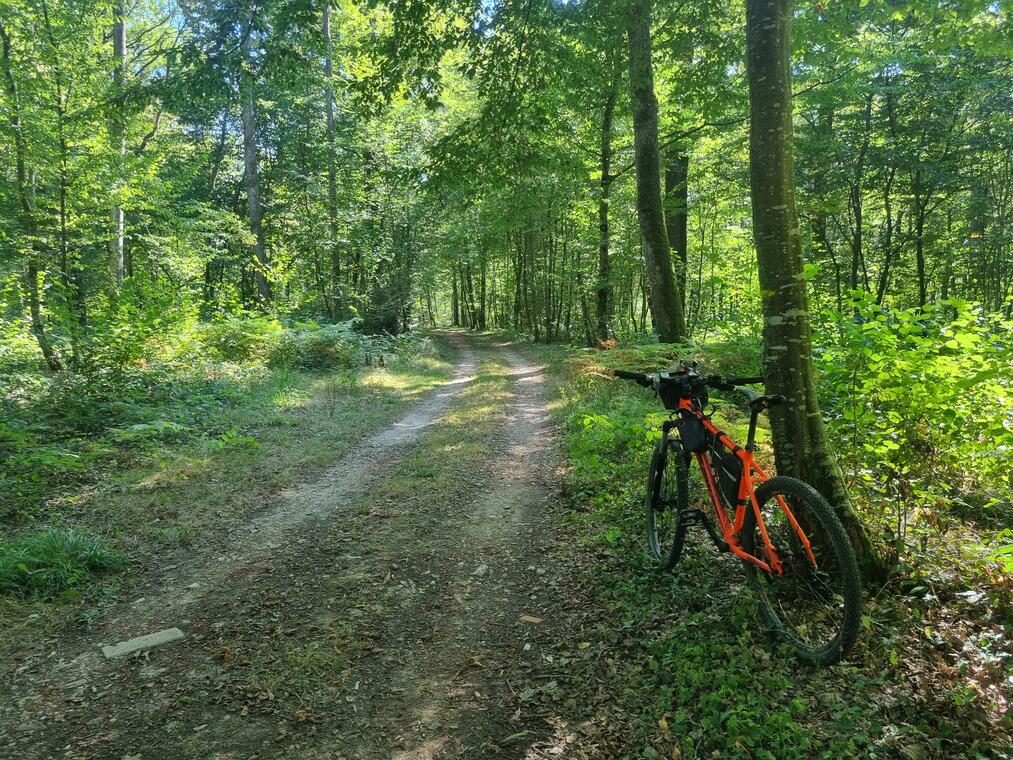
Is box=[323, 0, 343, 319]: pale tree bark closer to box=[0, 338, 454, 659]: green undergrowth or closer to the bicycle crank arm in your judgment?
box=[0, 338, 454, 659]: green undergrowth

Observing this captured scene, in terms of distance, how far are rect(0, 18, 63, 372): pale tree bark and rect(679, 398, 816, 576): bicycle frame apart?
446 inches

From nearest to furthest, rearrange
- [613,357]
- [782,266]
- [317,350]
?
1. [782,266]
2. [613,357]
3. [317,350]

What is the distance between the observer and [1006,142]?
14000 mm

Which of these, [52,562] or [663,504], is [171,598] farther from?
[663,504]

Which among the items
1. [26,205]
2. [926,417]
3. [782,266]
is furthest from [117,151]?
[926,417]

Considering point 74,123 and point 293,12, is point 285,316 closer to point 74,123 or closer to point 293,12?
point 74,123

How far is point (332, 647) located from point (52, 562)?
111 inches

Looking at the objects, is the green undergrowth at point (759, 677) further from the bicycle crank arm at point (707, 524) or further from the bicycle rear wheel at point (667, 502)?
the bicycle crank arm at point (707, 524)

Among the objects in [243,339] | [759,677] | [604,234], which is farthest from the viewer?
[604,234]

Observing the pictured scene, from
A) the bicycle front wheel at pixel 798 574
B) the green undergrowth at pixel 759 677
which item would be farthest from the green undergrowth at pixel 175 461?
the bicycle front wheel at pixel 798 574

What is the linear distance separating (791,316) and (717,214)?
20.2 m

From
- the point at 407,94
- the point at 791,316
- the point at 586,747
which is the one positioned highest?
the point at 407,94

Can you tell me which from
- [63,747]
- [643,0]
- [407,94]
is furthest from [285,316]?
[63,747]

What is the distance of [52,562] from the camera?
454 cm
